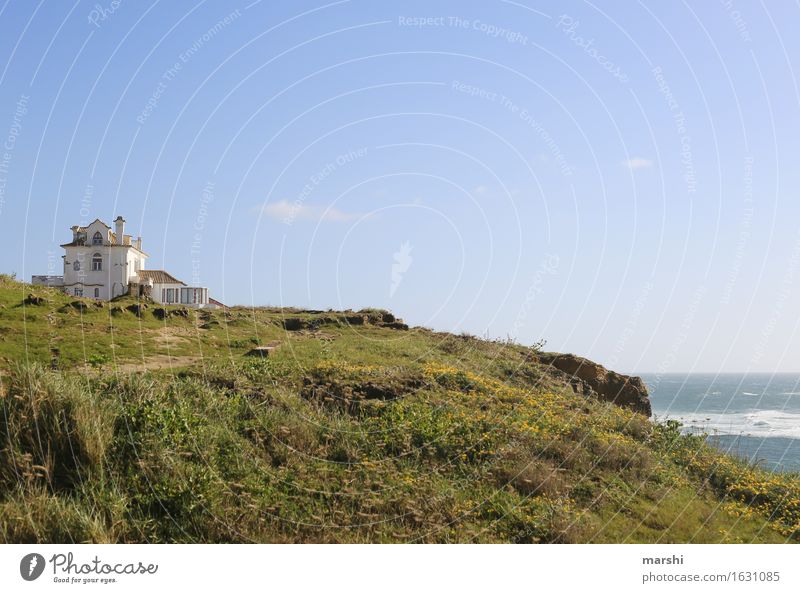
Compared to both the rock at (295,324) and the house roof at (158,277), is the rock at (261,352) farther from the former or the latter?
the house roof at (158,277)

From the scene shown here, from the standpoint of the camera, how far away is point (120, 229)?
4066 centimetres

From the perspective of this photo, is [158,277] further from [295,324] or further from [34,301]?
[34,301]

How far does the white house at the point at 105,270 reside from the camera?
1567 inches

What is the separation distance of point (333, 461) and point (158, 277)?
1308 inches

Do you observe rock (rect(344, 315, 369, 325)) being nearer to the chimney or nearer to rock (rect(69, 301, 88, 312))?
rock (rect(69, 301, 88, 312))

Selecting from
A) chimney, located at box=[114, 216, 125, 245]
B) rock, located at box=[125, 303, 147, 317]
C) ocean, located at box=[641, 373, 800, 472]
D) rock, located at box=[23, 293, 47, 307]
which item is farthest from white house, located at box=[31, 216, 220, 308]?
ocean, located at box=[641, 373, 800, 472]

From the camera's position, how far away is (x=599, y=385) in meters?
22.6

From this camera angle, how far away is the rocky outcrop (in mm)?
21913

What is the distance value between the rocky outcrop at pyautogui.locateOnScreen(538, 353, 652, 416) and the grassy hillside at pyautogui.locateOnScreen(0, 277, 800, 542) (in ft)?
10.7

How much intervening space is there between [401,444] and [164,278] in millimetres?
32811

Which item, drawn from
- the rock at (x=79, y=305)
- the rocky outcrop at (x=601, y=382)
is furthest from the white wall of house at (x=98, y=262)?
the rocky outcrop at (x=601, y=382)

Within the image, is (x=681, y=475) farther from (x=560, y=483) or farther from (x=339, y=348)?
(x=339, y=348)
